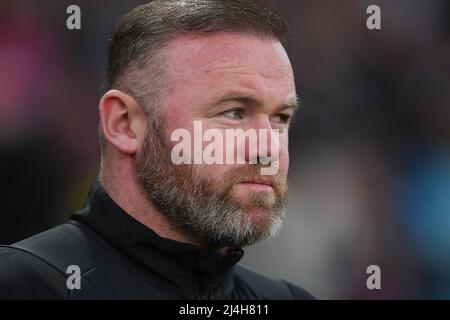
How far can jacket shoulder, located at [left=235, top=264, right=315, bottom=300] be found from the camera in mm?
2514

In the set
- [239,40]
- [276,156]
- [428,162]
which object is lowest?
[428,162]

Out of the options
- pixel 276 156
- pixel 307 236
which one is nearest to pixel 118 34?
pixel 276 156

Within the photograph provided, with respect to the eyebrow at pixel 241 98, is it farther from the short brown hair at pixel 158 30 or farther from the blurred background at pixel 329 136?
the blurred background at pixel 329 136

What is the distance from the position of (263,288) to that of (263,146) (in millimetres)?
650

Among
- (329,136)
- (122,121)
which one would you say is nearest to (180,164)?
(122,121)

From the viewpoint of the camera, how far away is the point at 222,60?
2217 millimetres

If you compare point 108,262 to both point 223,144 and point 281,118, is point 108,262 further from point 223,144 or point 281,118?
point 281,118

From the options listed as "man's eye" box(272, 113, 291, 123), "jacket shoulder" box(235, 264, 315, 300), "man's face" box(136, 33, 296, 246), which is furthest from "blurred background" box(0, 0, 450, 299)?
"man's eye" box(272, 113, 291, 123)

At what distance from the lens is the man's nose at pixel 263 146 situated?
214cm

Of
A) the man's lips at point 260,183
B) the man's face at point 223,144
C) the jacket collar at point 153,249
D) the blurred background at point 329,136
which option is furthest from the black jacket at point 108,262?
the blurred background at point 329,136

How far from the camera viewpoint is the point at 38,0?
14.8 ft

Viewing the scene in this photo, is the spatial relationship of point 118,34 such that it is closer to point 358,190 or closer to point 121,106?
point 121,106

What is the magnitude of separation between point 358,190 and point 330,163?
240 millimetres

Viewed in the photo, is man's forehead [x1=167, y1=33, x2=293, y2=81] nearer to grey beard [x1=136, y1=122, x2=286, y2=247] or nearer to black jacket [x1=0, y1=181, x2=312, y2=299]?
grey beard [x1=136, y1=122, x2=286, y2=247]
